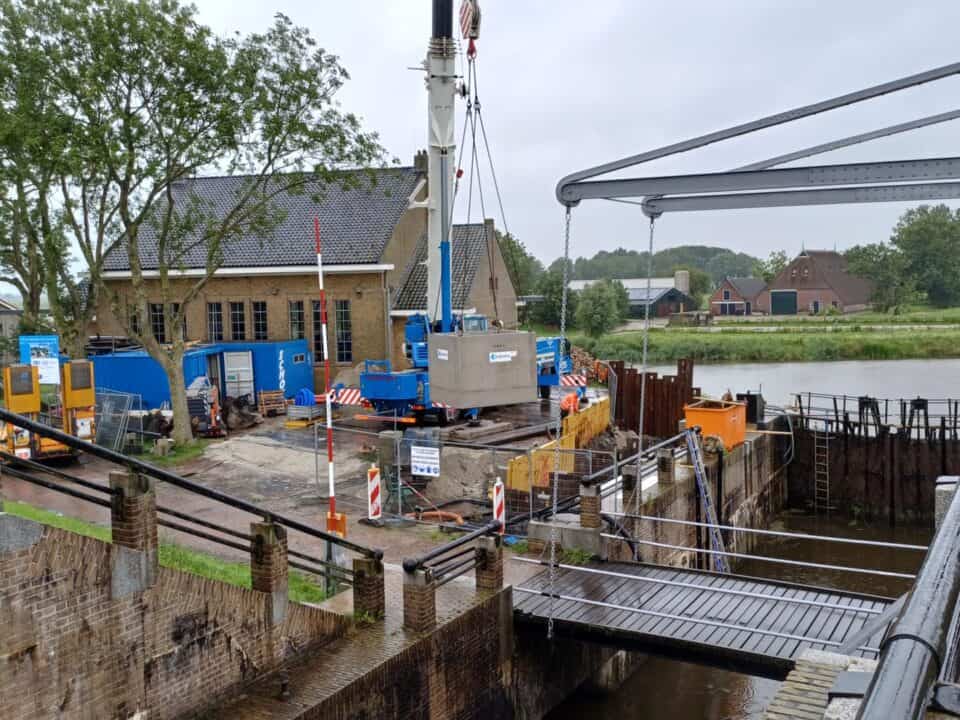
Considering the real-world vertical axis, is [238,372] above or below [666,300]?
below

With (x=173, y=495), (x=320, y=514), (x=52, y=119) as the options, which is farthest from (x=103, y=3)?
(x=320, y=514)

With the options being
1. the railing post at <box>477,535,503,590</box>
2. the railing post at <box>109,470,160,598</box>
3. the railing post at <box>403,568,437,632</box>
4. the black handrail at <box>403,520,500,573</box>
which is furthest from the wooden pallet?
the railing post at <box>109,470,160,598</box>

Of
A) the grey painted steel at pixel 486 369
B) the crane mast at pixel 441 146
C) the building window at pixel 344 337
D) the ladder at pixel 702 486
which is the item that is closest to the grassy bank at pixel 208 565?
the grey painted steel at pixel 486 369

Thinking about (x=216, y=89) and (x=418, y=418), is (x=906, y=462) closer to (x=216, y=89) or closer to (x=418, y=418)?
(x=418, y=418)

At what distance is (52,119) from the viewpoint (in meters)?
19.2

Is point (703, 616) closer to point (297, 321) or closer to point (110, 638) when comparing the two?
point (110, 638)

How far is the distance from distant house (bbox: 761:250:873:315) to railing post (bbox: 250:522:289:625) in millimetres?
83814

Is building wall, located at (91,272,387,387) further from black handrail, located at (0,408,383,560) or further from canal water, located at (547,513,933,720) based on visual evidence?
black handrail, located at (0,408,383,560)

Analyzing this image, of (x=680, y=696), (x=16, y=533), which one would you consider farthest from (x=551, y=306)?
(x=16, y=533)

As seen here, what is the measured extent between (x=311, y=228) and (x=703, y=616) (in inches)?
1015

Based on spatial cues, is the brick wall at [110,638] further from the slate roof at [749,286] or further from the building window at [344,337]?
the slate roof at [749,286]

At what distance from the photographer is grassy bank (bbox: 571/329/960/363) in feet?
170

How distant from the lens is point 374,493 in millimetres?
14453

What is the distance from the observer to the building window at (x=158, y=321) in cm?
3281
